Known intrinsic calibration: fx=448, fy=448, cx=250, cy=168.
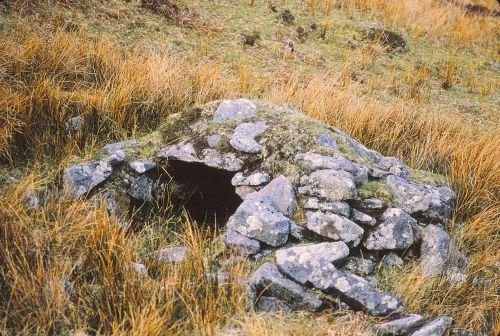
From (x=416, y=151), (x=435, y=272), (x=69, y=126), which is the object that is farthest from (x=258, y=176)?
(x=416, y=151)

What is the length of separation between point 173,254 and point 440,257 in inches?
63.8

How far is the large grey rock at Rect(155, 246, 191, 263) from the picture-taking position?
2484 millimetres

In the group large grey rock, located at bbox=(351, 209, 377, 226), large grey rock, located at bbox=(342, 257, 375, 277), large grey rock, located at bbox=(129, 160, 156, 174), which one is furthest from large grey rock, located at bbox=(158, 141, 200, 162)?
large grey rock, located at bbox=(342, 257, 375, 277)

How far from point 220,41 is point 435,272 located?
186 inches

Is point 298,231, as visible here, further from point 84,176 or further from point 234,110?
point 84,176

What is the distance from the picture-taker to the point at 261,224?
2.61 meters

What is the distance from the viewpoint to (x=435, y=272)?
8.89ft

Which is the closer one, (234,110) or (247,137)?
(247,137)

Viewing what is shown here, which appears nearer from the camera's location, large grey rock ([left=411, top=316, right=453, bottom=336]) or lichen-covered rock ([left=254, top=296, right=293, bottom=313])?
large grey rock ([left=411, top=316, right=453, bottom=336])

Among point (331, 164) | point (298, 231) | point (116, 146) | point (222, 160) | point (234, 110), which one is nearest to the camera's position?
point (298, 231)

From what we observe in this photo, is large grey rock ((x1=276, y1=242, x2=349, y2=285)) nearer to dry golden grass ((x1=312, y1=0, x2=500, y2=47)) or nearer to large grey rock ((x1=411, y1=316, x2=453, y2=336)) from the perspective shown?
large grey rock ((x1=411, y1=316, x2=453, y2=336))

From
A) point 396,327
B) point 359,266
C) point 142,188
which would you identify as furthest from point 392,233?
point 142,188

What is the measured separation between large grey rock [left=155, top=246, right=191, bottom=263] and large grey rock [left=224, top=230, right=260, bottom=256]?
25cm

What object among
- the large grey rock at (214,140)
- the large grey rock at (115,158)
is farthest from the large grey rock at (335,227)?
the large grey rock at (115,158)
